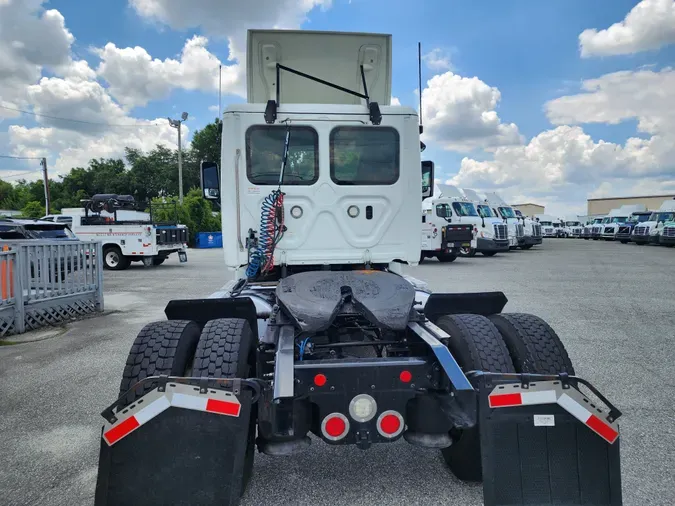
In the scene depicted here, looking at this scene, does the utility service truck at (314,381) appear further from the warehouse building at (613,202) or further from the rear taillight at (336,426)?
the warehouse building at (613,202)

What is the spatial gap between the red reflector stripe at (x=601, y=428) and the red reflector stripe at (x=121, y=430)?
2138 mm

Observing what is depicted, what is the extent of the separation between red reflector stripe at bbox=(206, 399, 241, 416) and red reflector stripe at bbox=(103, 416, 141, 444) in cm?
34

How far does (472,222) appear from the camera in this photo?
2055 centimetres

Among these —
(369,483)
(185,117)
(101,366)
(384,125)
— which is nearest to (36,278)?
(101,366)

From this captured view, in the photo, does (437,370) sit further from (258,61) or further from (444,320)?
(258,61)

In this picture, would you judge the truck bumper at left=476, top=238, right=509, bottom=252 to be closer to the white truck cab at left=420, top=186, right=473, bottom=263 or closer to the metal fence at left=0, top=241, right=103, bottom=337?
the white truck cab at left=420, top=186, right=473, bottom=263

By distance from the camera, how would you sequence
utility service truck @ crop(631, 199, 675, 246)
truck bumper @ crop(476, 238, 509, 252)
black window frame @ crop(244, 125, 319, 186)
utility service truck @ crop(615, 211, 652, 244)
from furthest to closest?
utility service truck @ crop(615, 211, 652, 244) → utility service truck @ crop(631, 199, 675, 246) → truck bumper @ crop(476, 238, 509, 252) → black window frame @ crop(244, 125, 319, 186)

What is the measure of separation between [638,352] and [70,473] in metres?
6.01

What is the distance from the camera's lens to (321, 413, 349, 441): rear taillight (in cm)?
239

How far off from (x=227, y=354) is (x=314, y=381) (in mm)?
524

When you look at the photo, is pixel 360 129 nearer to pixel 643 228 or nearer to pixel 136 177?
pixel 643 228

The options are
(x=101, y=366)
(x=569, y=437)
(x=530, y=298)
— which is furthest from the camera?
(x=530, y=298)

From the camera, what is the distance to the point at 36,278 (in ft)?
25.0

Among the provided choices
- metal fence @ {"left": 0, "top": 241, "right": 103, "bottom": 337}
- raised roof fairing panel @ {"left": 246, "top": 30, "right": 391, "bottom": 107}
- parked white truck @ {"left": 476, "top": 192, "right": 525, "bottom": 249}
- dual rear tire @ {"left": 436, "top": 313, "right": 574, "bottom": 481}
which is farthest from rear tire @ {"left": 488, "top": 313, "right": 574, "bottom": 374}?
parked white truck @ {"left": 476, "top": 192, "right": 525, "bottom": 249}
